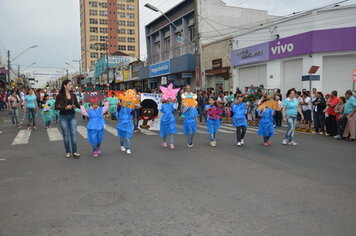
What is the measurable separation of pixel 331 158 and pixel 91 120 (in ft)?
20.0

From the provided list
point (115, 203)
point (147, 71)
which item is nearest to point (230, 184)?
point (115, 203)

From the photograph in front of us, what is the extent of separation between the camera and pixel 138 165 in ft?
22.7

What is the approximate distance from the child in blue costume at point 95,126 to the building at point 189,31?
17306 millimetres

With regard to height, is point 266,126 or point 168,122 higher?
point 168,122

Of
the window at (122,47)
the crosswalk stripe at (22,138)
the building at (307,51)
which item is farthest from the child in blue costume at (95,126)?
the window at (122,47)

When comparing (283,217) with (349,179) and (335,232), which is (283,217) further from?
(349,179)

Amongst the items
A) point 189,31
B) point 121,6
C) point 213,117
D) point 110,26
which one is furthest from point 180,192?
point 121,6

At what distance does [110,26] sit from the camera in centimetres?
11538

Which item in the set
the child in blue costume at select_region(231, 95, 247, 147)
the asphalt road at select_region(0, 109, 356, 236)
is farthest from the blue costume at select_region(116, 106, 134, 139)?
the child in blue costume at select_region(231, 95, 247, 147)

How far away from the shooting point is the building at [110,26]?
113562mm

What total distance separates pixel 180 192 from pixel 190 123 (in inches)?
179

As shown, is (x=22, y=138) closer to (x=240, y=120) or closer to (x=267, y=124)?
(x=240, y=120)

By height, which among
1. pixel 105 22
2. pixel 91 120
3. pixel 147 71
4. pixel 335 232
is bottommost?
pixel 335 232

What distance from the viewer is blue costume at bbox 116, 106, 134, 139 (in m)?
8.40
